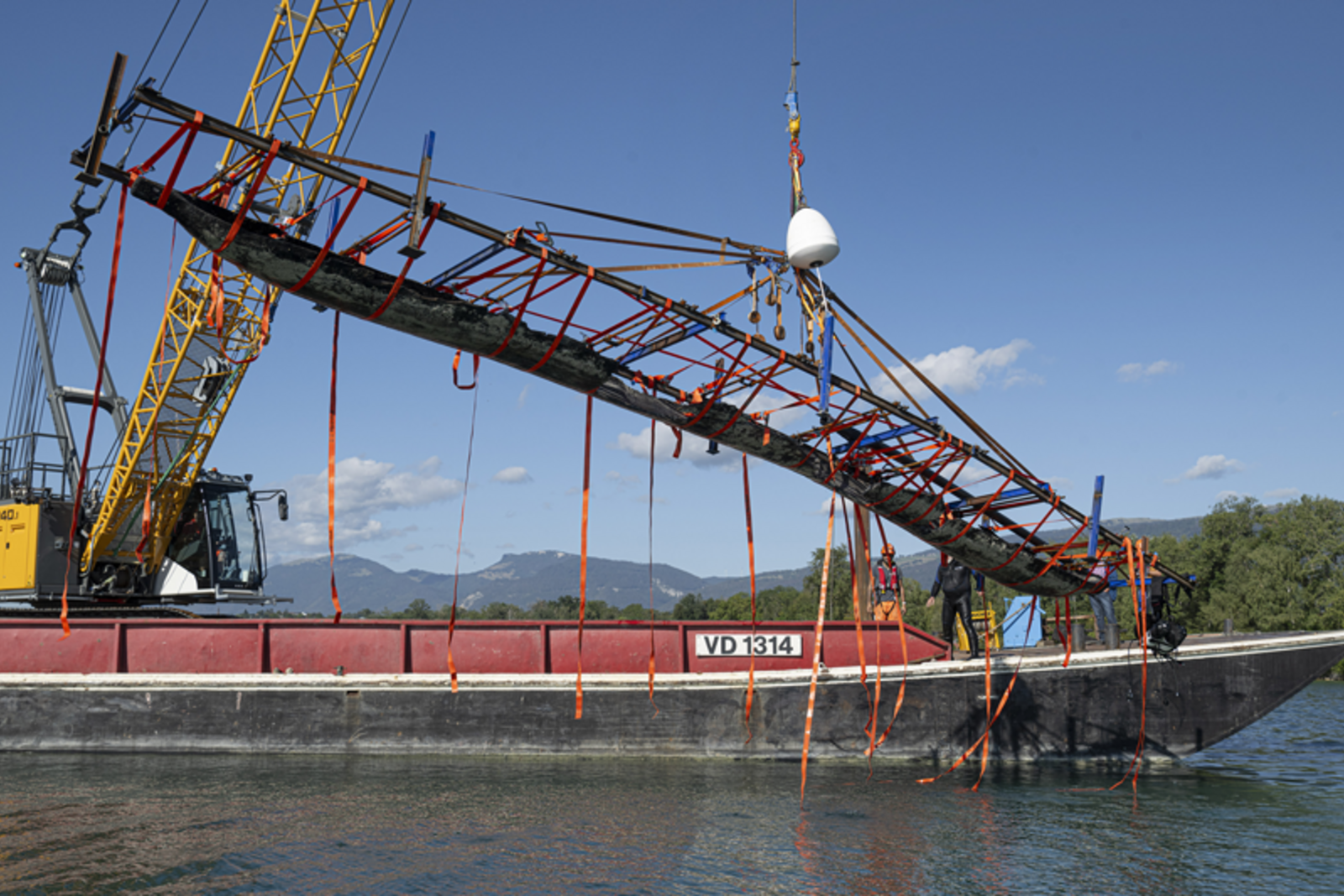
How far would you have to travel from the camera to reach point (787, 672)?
13.9 meters

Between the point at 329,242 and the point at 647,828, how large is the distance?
274 inches

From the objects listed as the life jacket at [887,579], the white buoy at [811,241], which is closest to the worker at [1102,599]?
the life jacket at [887,579]

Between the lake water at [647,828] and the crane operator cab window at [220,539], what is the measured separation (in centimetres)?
690

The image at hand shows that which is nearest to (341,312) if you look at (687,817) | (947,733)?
(687,817)

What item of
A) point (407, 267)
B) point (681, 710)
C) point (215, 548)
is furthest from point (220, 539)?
point (407, 267)

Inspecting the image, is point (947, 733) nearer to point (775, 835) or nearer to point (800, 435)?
point (775, 835)

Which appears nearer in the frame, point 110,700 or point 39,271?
point 110,700

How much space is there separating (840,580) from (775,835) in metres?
82.8

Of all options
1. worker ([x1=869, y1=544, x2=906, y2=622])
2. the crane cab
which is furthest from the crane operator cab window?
worker ([x1=869, y1=544, x2=906, y2=622])

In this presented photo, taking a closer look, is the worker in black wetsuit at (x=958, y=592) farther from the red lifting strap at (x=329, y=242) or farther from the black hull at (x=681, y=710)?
the red lifting strap at (x=329, y=242)

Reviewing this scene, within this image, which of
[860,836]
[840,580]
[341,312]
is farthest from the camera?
[840,580]

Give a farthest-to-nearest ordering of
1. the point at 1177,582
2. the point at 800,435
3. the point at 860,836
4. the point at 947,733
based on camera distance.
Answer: the point at 947,733 < the point at 1177,582 < the point at 800,435 < the point at 860,836

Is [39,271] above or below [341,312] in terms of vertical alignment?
above

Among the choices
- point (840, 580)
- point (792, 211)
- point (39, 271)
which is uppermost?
point (39, 271)
